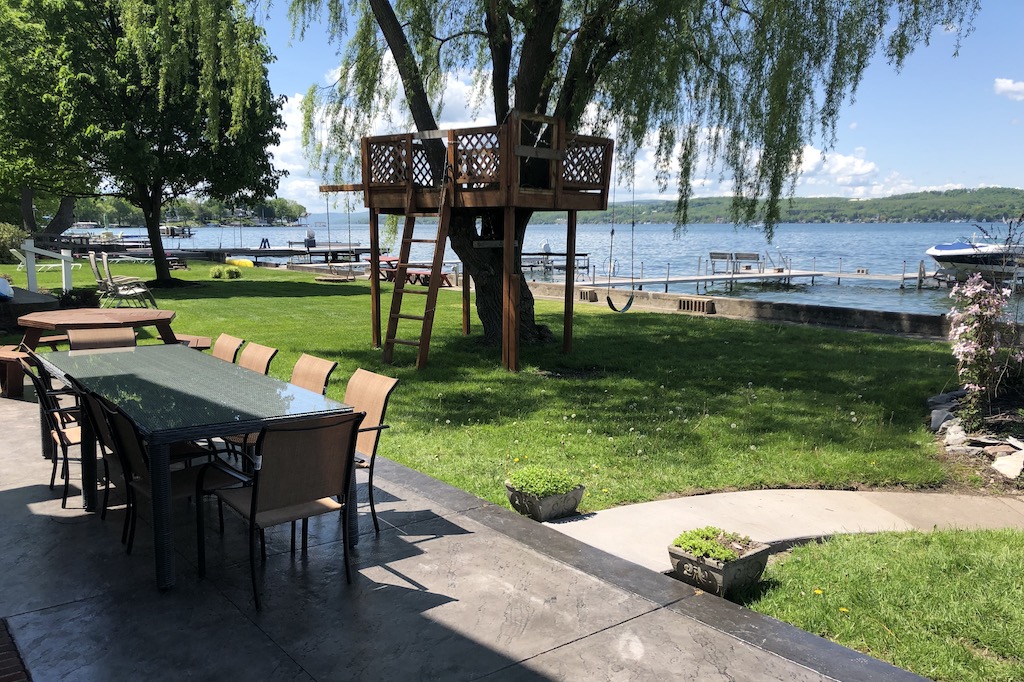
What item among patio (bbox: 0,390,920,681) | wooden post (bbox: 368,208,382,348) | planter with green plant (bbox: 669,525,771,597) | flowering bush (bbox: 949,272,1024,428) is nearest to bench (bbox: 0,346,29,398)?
patio (bbox: 0,390,920,681)

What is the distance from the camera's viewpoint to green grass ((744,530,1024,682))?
11.4 ft

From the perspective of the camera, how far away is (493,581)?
3971 millimetres

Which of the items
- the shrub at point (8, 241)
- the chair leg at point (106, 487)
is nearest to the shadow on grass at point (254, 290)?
the shrub at point (8, 241)

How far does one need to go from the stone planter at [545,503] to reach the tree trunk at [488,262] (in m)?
7.06

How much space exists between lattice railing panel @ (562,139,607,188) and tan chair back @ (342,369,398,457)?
701 centimetres

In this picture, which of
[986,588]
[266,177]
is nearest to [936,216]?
[266,177]

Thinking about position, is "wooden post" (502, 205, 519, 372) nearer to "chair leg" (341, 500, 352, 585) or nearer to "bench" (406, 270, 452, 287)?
"chair leg" (341, 500, 352, 585)

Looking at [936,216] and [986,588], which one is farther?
[936,216]

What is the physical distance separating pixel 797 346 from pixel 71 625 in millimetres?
12018

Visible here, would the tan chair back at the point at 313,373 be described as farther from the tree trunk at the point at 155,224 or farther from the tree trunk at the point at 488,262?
the tree trunk at the point at 155,224

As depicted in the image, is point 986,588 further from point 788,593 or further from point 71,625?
point 71,625

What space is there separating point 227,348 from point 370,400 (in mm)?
2521

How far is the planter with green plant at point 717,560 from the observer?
3.92m

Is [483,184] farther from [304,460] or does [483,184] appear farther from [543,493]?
[304,460]
